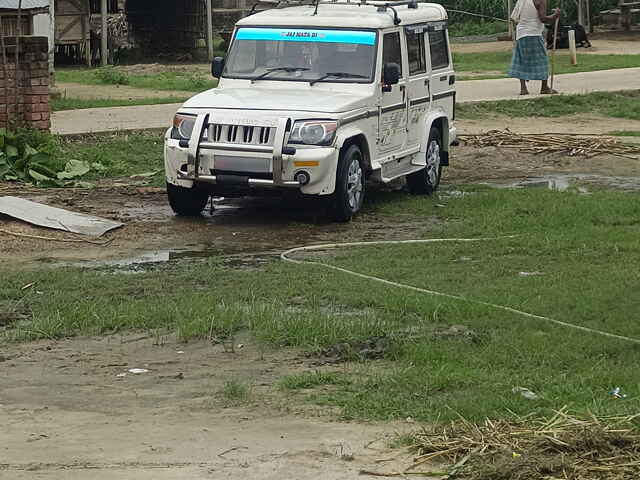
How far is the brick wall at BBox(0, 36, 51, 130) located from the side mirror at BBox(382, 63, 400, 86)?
4527 millimetres

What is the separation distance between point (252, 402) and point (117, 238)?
15.9ft

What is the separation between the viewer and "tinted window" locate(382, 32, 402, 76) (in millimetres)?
12469

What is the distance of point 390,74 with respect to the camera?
40.0ft

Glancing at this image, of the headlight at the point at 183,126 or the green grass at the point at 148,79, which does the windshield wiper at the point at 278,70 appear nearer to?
the headlight at the point at 183,126

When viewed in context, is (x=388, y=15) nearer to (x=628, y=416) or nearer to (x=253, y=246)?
(x=253, y=246)

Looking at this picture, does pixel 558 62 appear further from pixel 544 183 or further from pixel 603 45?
pixel 544 183

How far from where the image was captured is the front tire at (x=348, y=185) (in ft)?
37.9

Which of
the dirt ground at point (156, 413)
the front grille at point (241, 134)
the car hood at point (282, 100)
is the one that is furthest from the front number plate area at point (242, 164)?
the dirt ground at point (156, 413)

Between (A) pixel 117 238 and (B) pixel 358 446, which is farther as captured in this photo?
(A) pixel 117 238

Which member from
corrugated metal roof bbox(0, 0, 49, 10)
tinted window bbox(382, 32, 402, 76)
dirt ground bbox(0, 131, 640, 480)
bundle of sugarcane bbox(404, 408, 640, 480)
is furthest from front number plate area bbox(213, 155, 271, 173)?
corrugated metal roof bbox(0, 0, 49, 10)

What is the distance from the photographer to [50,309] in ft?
27.6

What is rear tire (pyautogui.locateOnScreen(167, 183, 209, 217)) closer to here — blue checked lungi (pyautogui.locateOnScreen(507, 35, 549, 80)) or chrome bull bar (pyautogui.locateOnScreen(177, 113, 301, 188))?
chrome bull bar (pyautogui.locateOnScreen(177, 113, 301, 188))

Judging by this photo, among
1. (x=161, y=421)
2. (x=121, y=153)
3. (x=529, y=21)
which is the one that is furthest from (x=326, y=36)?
(x=529, y=21)

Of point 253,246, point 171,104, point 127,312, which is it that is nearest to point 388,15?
point 253,246
